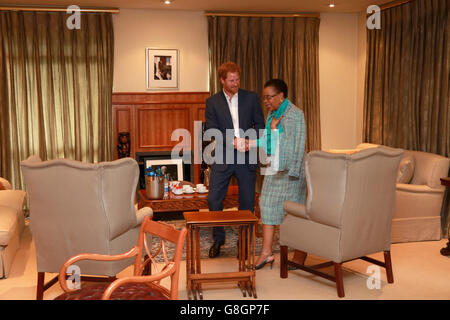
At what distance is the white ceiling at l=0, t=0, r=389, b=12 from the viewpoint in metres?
6.45

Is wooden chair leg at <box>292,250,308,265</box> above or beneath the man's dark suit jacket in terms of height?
beneath

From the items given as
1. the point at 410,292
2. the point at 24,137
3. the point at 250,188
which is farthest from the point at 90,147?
the point at 410,292

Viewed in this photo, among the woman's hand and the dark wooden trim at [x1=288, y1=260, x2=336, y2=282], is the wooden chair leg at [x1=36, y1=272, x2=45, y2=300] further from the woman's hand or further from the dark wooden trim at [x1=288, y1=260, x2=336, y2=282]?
the woman's hand

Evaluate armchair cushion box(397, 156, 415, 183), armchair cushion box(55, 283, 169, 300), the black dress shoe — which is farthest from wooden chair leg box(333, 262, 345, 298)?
armchair cushion box(397, 156, 415, 183)

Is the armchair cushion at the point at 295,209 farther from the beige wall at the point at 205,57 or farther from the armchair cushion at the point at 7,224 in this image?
the beige wall at the point at 205,57

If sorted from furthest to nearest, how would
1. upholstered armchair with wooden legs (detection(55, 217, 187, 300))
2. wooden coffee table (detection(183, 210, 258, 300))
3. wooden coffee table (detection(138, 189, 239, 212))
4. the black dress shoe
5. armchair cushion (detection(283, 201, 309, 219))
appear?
1. wooden coffee table (detection(138, 189, 239, 212))
2. the black dress shoe
3. armchair cushion (detection(283, 201, 309, 219))
4. wooden coffee table (detection(183, 210, 258, 300))
5. upholstered armchair with wooden legs (detection(55, 217, 187, 300))

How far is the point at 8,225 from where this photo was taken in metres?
4.18

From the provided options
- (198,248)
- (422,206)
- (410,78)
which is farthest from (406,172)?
(198,248)

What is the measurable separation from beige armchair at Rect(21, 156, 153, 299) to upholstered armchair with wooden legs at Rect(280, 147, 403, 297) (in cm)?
135

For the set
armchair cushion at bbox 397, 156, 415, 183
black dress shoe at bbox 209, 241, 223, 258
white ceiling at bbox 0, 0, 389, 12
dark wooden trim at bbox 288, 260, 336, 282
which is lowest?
black dress shoe at bbox 209, 241, 223, 258

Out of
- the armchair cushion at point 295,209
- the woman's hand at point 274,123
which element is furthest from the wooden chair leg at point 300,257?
the woman's hand at point 274,123

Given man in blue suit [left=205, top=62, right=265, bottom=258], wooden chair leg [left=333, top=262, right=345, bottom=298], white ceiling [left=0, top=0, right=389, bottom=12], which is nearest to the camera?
wooden chair leg [left=333, top=262, right=345, bottom=298]

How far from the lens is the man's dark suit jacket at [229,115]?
4.46 m

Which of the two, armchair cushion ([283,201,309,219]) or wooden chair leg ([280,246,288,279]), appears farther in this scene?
wooden chair leg ([280,246,288,279])
